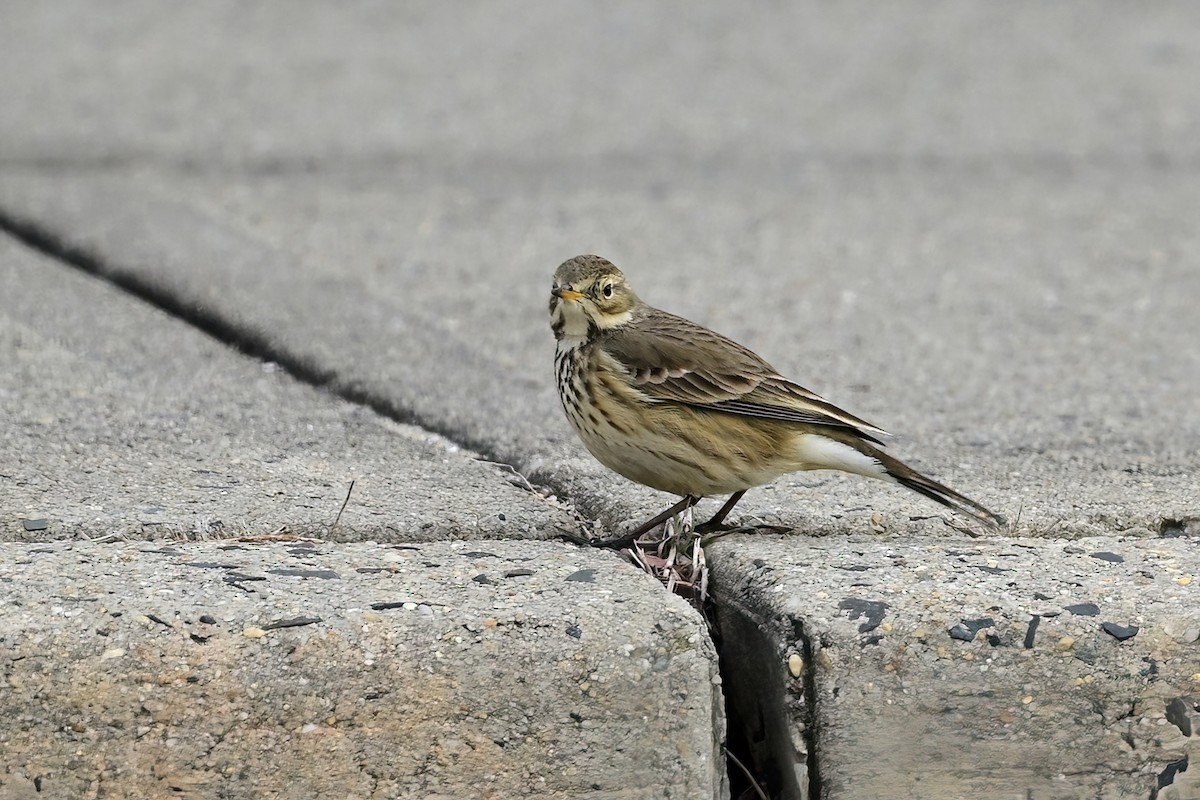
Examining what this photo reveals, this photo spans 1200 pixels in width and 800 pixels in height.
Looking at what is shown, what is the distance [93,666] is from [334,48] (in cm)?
653

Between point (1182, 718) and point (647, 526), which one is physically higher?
point (647, 526)

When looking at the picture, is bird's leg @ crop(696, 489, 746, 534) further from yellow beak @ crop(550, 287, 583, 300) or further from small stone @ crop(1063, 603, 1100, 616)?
small stone @ crop(1063, 603, 1100, 616)

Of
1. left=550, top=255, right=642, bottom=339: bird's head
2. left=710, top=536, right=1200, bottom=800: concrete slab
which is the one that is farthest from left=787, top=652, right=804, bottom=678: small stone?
left=550, top=255, right=642, bottom=339: bird's head

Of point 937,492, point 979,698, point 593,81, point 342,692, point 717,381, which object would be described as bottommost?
point 342,692

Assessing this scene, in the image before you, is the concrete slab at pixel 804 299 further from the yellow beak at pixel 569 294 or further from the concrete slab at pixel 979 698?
the concrete slab at pixel 979 698

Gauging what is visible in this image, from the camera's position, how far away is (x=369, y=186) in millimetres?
7219

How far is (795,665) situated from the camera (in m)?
3.08

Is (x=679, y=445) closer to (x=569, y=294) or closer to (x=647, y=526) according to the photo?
(x=647, y=526)

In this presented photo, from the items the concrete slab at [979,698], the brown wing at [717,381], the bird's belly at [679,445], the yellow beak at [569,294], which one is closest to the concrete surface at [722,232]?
the concrete slab at [979,698]

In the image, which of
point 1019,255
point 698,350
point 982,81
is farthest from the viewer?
point 982,81

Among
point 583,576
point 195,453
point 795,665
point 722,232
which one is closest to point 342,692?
point 583,576

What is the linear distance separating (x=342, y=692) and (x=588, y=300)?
1.51 m

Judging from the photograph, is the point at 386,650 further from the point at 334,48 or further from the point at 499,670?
the point at 334,48

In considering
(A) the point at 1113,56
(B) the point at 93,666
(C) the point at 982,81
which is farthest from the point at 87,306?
(A) the point at 1113,56
